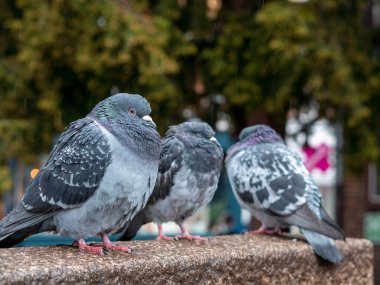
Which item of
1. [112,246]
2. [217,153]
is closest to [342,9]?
[217,153]

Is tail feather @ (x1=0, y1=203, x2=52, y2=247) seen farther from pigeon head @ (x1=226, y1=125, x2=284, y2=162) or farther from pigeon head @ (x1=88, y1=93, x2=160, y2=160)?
pigeon head @ (x1=226, y1=125, x2=284, y2=162)

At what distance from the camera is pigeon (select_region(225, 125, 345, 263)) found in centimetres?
420

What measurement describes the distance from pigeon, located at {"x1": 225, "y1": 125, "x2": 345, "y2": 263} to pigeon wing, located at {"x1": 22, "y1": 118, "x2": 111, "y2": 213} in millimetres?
1606

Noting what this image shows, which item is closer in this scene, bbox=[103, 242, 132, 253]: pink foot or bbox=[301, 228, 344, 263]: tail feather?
bbox=[103, 242, 132, 253]: pink foot

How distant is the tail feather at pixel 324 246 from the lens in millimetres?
4008

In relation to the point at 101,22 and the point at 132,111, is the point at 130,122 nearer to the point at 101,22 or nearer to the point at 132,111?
Answer: the point at 132,111

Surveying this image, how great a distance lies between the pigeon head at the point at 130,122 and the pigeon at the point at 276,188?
142cm

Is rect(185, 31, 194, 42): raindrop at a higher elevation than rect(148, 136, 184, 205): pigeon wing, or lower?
higher

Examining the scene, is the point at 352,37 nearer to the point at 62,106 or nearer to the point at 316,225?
the point at 62,106

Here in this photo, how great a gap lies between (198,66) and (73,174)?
5.95 meters

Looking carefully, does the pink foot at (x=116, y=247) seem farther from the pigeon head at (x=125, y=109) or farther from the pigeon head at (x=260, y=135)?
the pigeon head at (x=260, y=135)

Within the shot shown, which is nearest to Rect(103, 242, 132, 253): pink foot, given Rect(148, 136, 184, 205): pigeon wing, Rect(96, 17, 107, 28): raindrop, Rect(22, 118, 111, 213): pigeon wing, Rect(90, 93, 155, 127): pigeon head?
Rect(22, 118, 111, 213): pigeon wing

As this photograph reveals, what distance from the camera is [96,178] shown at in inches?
120

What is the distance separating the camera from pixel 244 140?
4719mm
